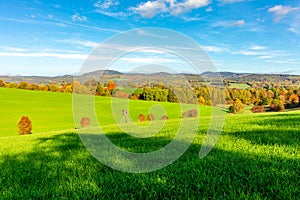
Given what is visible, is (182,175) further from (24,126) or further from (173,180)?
(24,126)

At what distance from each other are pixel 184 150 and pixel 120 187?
2.28 metres

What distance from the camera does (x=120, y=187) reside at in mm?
3830

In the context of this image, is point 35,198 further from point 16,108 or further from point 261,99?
point 16,108

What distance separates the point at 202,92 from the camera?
265 inches

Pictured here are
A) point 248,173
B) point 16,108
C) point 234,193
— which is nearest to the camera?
point 234,193

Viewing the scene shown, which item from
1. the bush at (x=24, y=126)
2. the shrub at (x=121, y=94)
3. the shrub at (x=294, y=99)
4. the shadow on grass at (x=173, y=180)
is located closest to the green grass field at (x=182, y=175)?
the shadow on grass at (x=173, y=180)

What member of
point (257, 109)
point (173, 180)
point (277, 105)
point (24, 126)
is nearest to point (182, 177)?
point (173, 180)

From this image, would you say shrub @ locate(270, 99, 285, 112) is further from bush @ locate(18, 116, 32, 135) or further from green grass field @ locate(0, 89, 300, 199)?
green grass field @ locate(0, 89, 300, 199)

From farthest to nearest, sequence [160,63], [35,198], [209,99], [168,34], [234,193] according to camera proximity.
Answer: [209,99] → [160,63] → [168,34] → [35,198] → [234,193]

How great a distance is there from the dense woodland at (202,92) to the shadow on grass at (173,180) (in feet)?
5.58

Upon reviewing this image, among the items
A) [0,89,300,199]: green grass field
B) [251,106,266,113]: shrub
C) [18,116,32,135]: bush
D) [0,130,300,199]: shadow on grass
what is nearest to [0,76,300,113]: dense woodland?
[251,106,266,113]: shrub

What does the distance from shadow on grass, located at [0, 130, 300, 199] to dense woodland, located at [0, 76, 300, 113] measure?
1699mm

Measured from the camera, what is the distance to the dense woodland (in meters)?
6.13

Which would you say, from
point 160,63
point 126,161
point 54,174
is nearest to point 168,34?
point 160,63
